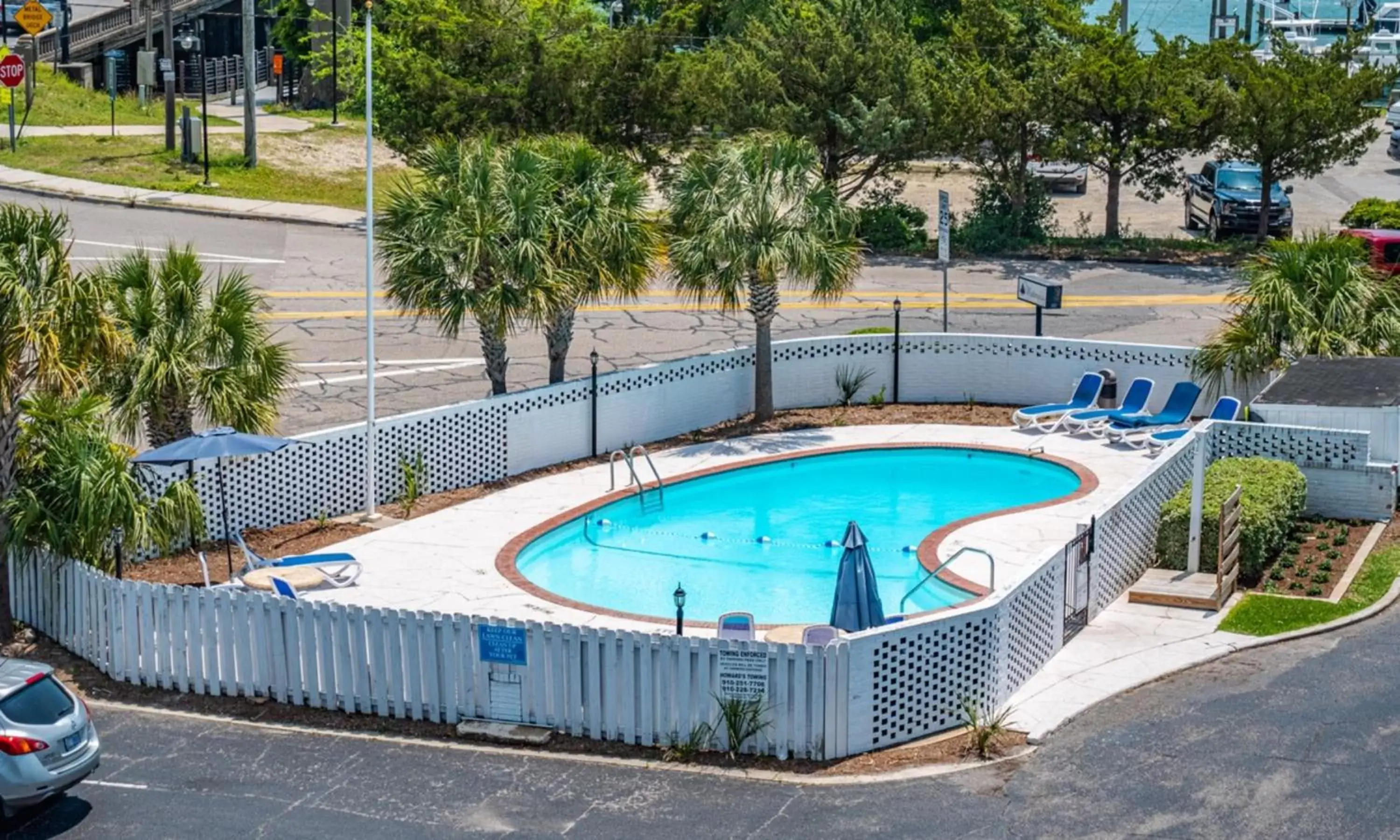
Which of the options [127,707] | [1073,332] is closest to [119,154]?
[1073,332]

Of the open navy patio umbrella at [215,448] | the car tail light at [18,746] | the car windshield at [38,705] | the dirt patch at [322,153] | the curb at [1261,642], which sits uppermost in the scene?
the dirt patch at [322,153]

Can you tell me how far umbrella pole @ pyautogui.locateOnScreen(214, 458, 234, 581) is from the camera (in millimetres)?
22344

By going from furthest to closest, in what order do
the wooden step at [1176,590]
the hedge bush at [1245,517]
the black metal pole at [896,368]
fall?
1. the black metal pole at [896,368]
2. the hedge bush at [1245,517]
3. the wooden step at [1176,590]

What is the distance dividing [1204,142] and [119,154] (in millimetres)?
27811

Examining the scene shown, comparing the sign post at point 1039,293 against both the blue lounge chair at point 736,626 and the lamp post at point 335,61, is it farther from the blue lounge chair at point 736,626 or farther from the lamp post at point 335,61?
the lamp post at point 335,61

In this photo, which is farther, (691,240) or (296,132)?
(296,132)

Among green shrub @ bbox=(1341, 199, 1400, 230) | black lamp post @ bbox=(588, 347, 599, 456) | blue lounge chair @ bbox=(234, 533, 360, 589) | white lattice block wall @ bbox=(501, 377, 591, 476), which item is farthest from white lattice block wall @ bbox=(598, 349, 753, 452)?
green shrub @ bbox=(1341, 199, 1400, 230)

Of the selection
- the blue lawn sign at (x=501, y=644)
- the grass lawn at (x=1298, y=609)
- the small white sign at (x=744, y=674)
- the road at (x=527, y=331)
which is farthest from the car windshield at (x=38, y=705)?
the road at (x=527, y=331)

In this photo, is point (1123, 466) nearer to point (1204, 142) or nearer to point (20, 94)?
point (1204, 142)

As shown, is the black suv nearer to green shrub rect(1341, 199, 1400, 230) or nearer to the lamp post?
green shrub rect(1341, 199, 1400, 230)

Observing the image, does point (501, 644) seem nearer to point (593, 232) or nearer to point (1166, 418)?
point (593, 232)

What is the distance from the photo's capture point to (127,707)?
62.2ft

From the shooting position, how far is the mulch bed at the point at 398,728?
17.2m

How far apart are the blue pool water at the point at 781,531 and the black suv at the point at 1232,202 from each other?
19.6 metres
